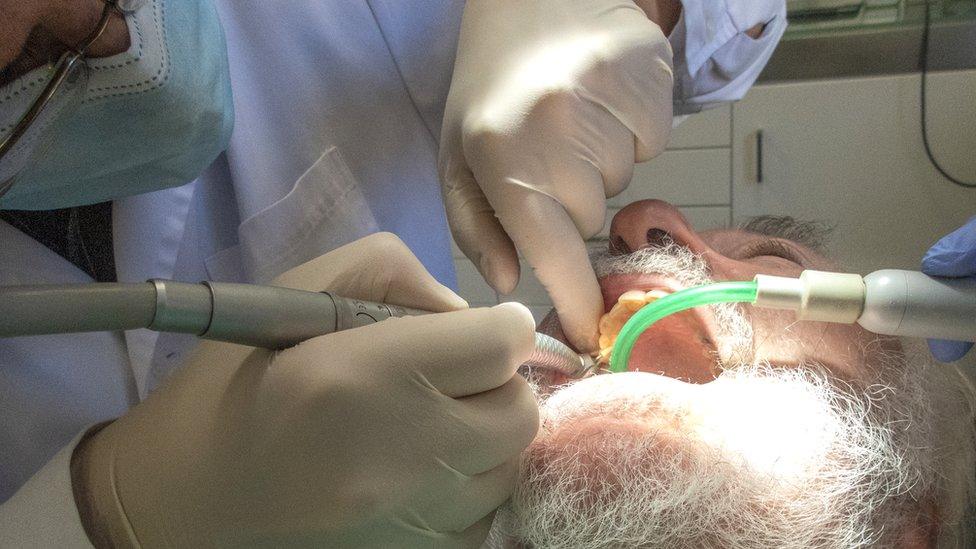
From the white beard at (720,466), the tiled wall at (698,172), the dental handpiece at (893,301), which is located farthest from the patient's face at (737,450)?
the tiled wall at (698,172)

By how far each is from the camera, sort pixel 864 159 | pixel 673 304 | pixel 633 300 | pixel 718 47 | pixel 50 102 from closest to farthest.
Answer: pixel 50 102, pixel 673 304, pixel 633 300, pixel 718 47, pixel 864 159

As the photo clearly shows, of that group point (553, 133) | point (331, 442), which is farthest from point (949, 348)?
point (331, 442)

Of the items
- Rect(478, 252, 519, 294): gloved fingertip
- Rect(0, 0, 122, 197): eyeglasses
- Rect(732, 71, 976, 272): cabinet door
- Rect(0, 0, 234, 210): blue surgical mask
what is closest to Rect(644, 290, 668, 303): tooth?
Rect(478, 252, 519, 294): gloved fingertip

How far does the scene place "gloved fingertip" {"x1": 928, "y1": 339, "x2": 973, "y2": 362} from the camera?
0.87 meters

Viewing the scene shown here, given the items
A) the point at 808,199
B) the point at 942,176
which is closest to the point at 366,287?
the point at 808,199

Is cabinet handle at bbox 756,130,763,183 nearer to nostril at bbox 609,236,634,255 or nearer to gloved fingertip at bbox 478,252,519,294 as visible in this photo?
nostril at bbox 609,236,634,255

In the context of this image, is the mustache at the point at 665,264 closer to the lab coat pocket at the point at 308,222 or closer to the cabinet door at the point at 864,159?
the lab coat pocket at the point at 308,222

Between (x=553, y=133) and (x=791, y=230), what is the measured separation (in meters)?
0.48

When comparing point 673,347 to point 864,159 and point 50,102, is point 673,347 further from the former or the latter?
point 864,159

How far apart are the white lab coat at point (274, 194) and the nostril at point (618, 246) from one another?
0.39 meters

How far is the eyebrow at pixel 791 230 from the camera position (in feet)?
4.13

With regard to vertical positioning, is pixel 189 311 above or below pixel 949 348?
above

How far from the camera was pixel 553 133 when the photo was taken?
1.08m

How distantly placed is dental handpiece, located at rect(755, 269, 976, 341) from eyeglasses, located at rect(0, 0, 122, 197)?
0.76 metres
